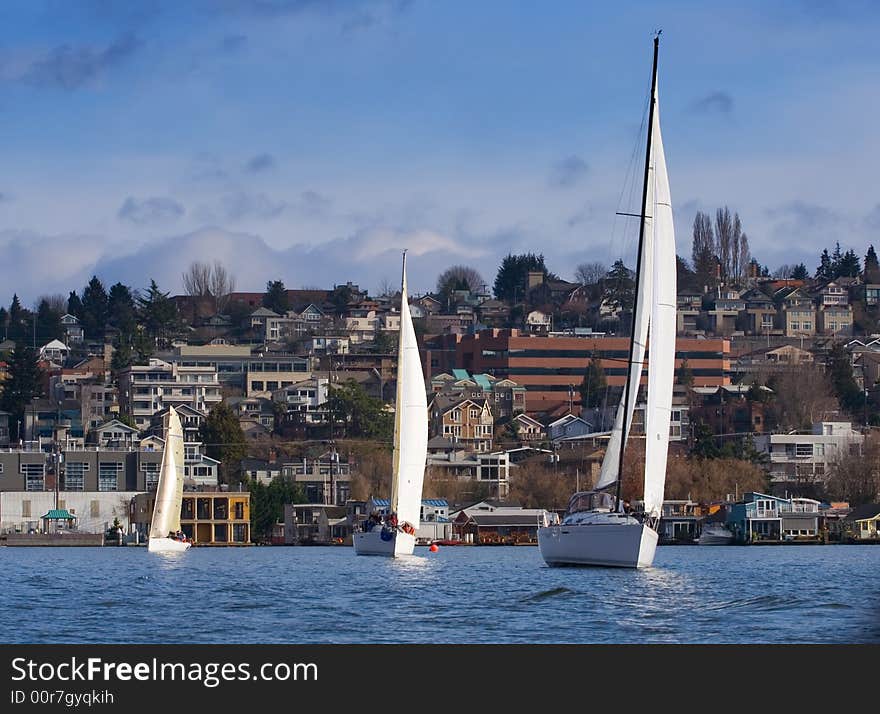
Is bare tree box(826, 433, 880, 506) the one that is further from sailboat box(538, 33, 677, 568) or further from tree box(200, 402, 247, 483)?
sailboat box(538, 33, 677, 568)

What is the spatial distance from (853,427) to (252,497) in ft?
184

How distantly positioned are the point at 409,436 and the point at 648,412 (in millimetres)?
16650

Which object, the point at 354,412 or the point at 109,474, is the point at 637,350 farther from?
the point at 354,412

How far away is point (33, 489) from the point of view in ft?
412

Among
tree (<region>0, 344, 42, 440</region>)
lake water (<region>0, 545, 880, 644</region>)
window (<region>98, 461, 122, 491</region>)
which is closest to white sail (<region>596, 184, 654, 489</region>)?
lake water (<region>0, 545, 880, 644</region>)

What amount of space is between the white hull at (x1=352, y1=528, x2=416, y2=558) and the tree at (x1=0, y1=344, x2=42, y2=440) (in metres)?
96.2

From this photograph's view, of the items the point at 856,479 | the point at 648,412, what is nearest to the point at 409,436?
the point at 648,412

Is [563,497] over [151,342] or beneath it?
beneath

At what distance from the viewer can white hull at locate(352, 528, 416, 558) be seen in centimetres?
6550

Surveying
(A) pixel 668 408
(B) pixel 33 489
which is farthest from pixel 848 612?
(B) pixel 33 489

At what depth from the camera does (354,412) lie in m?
142
